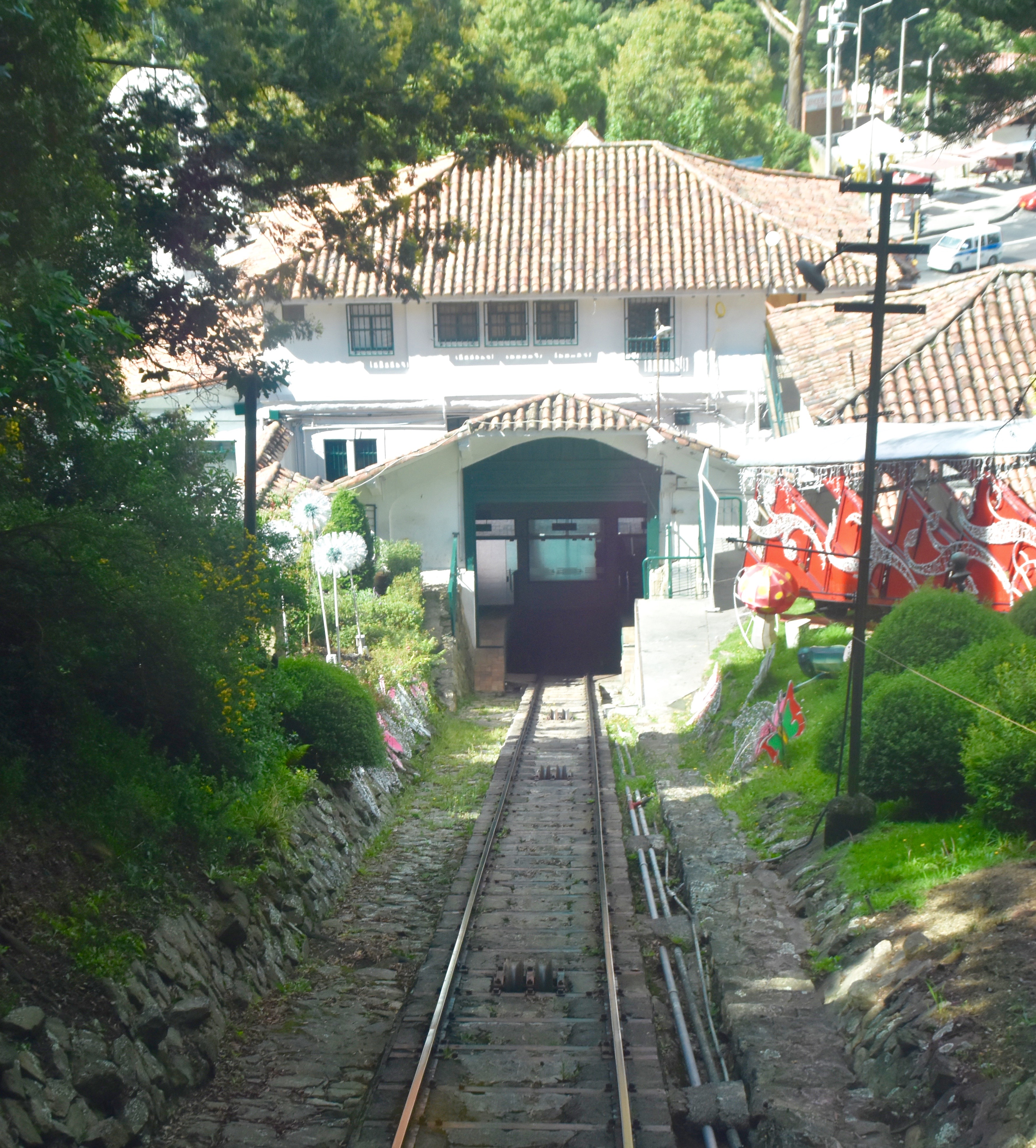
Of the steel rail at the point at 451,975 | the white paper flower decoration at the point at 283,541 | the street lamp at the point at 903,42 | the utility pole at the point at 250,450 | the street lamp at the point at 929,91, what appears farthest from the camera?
the street lamp at the point at 903,42

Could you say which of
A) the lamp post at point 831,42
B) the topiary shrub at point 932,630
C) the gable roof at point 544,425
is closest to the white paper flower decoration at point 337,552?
the gable roof at point 544,425

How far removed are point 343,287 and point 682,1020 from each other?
25.0 meters

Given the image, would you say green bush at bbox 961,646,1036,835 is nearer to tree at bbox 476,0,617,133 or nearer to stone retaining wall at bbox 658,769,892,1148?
stone retaining wall at bbox 658,769,892,1148

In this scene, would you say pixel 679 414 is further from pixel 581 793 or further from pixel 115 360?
pixel 115 360

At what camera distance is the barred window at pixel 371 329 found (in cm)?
3198

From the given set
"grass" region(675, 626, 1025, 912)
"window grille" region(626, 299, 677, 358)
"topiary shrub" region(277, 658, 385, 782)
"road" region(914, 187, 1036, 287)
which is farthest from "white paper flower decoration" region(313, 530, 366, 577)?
"road" region(914, 187, 1036, 287)

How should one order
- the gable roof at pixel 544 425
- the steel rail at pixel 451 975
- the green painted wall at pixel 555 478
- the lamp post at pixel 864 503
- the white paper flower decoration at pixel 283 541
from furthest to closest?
the green painted wall at pixel 555 478
the gable roof at pixel 544 425
the white paper flower decoration at pixel 283 541
the lamp post at pixel 864 503
the steel rail at pixel 451 975

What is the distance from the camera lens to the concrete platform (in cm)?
2317

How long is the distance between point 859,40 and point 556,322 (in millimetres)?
29960

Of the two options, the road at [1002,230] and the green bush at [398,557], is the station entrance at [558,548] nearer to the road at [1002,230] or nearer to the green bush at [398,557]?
the green bush at [398,557]

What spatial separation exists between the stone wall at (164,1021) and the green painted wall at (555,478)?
18072 millimetres

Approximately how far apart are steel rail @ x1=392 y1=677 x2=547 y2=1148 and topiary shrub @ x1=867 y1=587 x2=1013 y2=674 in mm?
5126

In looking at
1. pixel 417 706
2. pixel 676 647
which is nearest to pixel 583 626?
pixel 676 647

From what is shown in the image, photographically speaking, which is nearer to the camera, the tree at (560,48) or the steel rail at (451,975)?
the steel rail at (451,975)
